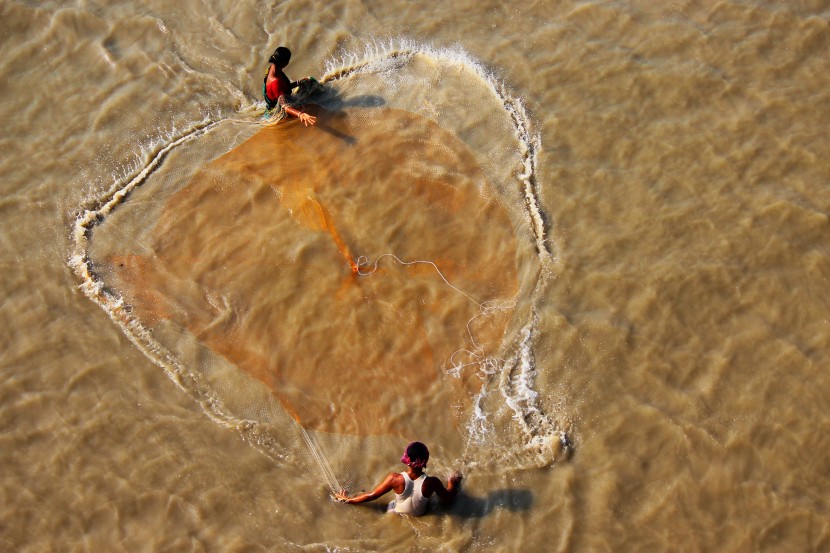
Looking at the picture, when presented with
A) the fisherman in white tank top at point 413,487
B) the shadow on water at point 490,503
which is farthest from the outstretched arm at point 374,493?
the shadow on water at point 490,503

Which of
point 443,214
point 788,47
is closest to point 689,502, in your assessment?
point 443,214

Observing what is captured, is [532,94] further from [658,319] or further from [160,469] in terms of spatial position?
[160,469]

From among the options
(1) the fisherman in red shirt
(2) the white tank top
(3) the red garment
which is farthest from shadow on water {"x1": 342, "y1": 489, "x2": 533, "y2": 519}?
(3) the red garment

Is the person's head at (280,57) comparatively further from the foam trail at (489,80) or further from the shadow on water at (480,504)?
the shadow on water at (480,504)

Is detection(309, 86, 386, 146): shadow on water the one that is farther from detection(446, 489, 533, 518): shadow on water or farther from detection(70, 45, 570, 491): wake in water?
Result: detection(446, 489, 533, 518): shadow on water

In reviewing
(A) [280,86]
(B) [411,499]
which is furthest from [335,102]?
(B) [411,499]

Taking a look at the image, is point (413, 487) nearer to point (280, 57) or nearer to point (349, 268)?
point (349, 268)
